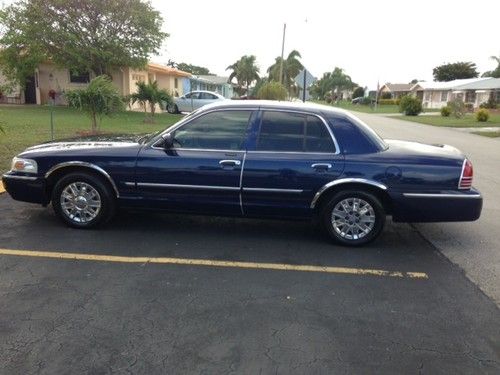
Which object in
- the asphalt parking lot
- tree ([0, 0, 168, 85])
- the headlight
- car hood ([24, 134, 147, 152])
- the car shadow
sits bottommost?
the asphalt parking lot

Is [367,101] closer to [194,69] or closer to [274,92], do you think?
[194,69]

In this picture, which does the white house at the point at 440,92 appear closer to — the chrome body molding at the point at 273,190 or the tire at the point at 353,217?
the tire at the point at 353,217

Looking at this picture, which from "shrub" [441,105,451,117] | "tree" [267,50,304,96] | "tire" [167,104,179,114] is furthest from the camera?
"tree" [267,50,304,96]

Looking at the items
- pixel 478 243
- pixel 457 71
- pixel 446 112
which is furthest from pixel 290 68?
pixel 478 243

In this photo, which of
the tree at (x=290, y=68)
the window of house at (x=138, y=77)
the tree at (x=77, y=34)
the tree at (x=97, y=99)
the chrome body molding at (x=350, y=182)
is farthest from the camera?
the tree at (x=290, y=68)

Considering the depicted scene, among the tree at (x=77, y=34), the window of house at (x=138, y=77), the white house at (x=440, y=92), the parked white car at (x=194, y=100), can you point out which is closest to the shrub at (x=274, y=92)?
the parked white car at (x=194, y=100)

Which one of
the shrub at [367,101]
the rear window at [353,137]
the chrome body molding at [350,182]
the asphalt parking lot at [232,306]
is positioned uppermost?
the shrub at [367,101]

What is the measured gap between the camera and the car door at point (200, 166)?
17.2ft

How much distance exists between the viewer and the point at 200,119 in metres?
5.39

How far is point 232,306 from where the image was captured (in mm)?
3814

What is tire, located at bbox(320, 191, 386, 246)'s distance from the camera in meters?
5.19

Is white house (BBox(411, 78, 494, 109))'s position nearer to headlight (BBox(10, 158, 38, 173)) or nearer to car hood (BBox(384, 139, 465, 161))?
car hood (BBox(384, 139, 465, 161))

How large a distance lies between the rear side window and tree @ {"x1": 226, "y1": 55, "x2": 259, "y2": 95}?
220 ft

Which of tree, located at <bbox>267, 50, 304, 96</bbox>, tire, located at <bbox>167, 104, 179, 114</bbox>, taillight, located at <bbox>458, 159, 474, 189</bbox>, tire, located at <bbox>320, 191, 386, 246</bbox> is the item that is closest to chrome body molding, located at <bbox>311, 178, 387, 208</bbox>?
tire, located at <bbox>320, 191, 386, 246</bbox>
